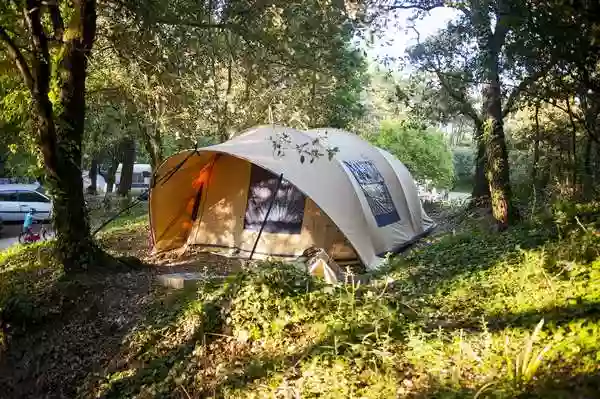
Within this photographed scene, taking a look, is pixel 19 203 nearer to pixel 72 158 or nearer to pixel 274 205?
pixel 274 205

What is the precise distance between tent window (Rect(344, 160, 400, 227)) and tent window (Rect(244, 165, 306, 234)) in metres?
1.25

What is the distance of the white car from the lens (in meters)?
17.0

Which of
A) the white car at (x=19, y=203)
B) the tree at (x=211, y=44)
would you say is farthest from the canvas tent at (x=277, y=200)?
the white car at (x=19, y=203)

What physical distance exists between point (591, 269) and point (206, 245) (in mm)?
7252

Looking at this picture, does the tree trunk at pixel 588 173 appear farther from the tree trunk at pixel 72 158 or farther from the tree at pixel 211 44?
the tree trunk at pixel 72 158

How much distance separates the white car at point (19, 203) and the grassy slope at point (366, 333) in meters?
12.1

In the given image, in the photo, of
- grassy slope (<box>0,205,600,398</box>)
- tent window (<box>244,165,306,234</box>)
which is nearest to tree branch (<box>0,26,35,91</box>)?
grassy slope (<box>0,205,600,398</box>)

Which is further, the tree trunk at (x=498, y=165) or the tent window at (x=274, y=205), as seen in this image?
the tent window at (x=274, y=205)

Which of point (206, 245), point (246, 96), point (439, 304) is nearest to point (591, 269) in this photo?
point (439, 304)

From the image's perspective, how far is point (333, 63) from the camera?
23.9 ft

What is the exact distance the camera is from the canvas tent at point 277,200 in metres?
8.88

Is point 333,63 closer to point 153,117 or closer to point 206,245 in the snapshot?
point 206,245

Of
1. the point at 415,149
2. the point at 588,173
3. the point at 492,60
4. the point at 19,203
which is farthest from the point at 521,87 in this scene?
the point at 415,149

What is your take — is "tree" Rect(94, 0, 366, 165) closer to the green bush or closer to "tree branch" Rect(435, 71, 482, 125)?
"tree branch" Rect(435, 71, 482, 125)
